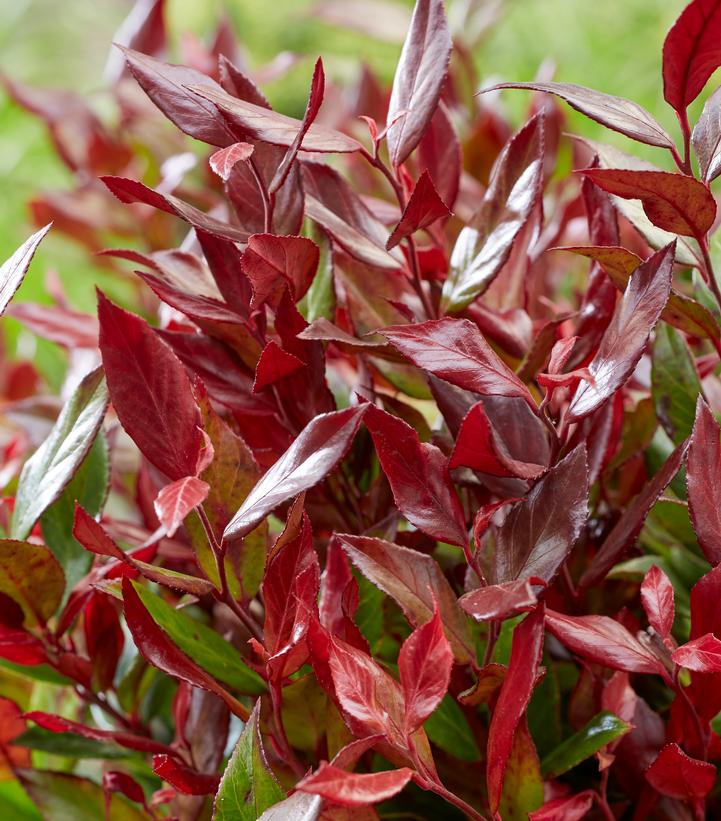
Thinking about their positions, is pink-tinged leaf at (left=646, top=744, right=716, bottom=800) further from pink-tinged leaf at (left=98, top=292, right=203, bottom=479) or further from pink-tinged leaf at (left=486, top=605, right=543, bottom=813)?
pink-tinged leaf at (left=98, top=292, right=203, bottom=479)

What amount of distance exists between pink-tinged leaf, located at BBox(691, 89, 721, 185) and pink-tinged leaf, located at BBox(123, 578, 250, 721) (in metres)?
0.26

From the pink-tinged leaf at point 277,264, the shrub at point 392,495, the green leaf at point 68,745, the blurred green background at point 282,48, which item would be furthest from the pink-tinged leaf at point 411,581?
the blurred green background at point 282,48

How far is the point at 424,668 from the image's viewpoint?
307 mm

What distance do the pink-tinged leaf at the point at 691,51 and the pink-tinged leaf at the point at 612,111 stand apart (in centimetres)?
2

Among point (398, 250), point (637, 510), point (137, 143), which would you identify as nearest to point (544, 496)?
point (637, 510)

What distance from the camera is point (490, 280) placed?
0.41m

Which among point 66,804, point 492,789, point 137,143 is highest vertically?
point 137,143

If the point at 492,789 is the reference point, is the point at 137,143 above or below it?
above

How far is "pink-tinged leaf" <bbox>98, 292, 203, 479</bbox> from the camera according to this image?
0.36m

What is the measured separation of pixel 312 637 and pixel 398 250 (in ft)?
0.70

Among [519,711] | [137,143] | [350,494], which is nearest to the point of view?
[519,711]

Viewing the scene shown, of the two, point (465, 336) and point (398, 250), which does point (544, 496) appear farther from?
point (398, 250)

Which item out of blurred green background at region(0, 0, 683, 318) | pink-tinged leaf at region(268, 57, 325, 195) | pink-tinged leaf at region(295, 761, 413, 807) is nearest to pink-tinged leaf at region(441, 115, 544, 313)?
pink-tinged leaf at region(268, 57, 325, 195)

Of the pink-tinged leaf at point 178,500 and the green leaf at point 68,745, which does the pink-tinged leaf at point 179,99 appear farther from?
the green leaf at point 68,745
